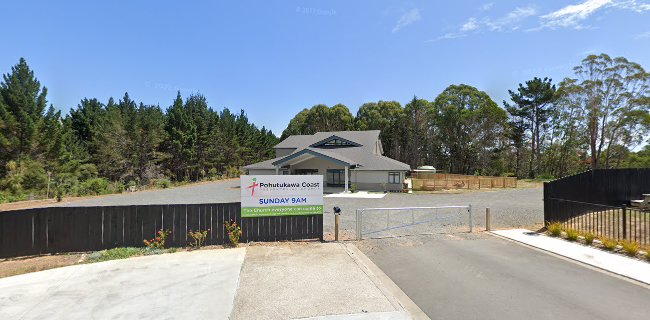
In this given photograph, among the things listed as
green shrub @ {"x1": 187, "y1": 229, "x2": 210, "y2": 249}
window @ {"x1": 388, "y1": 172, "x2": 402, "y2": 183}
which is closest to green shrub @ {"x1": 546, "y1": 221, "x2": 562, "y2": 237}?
green shrub @ {"x1": 187, "y1": 229, "x2": 210, "y2": 249}

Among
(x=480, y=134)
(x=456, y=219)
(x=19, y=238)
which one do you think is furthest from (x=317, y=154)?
(x=480, y=134)

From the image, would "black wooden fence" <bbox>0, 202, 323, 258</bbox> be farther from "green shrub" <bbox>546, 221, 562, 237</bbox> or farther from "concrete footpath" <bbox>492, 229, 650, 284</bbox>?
"green shrub" <bbox>546, 221, 562, 237</bbox>

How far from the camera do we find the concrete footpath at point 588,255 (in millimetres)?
6812

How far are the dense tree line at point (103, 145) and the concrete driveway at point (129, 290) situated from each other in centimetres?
2336

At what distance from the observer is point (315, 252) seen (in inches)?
→ 336

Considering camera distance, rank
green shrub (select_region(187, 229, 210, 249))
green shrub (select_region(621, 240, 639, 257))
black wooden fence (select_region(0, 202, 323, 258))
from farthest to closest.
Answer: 1. green shrub (select_region(187, 229, 210, 249))
2. black wooden fence (select_region(0, 202, 323, 258))
3. green shrub (select_region(621, 240, 639, 257))

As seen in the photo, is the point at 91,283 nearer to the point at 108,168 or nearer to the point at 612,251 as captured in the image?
the point at 612,251

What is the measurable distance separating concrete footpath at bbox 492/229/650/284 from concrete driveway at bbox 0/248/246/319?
8.64 meters

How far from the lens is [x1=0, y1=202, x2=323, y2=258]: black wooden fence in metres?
8.19

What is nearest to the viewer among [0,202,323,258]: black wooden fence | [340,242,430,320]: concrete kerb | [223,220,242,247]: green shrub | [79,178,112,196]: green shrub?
[340,242,430,320]: concrete kerb

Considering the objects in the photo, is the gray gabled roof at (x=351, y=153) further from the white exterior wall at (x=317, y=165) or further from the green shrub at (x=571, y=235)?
the green shrub at (x=571, y=235)

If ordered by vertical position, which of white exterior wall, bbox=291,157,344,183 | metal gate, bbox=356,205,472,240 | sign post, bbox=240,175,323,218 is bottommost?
metal gate, bbox=356,205,472,240

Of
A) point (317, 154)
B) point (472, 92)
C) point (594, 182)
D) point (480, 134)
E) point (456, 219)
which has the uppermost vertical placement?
point (472, 92)

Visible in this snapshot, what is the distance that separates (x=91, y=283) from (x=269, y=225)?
4624 mm
